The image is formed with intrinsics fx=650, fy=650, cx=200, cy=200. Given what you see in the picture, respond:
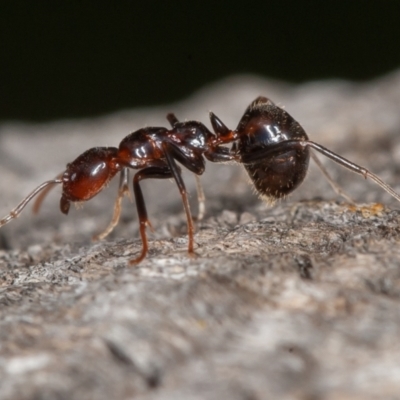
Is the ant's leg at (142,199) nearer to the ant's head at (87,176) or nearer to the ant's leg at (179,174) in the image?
the ant's leg at (179,174)

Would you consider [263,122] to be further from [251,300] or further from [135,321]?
[135,321]

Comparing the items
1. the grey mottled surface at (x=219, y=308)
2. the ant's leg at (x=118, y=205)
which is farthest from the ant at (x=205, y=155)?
the grey mottled surface at (x=219, y=308)

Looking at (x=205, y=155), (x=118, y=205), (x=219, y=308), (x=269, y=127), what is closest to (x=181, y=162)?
(x=205, y=155)

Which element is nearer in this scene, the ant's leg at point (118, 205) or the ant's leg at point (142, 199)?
the ant's leg at point (142, 199)

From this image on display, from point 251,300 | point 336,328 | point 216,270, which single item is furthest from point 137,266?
point 336,328

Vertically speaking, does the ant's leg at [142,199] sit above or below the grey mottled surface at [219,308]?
above

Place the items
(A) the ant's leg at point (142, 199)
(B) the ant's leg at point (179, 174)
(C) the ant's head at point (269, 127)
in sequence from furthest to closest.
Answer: (C) the ant's head at point (269, 127)
(B) the ant's leg at point (179, 174)
(A) the ant's leg at point (142, 199)

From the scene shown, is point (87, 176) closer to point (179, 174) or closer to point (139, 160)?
point (139, 160)
